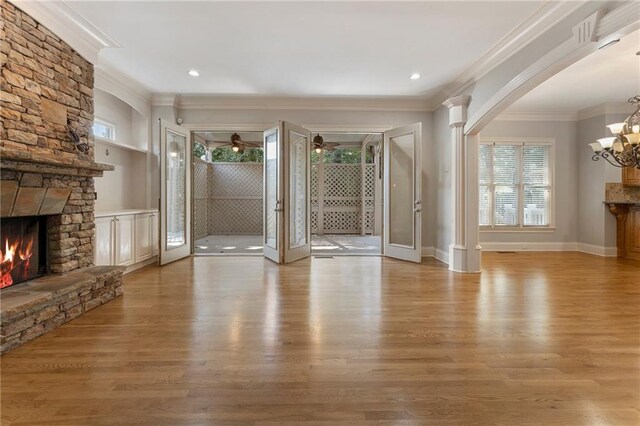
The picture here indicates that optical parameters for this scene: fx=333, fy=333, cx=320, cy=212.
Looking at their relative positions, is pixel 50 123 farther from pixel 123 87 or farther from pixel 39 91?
pixel 123 87

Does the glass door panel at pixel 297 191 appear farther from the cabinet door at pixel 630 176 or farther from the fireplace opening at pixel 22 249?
the cabinet door at pixel 630 176

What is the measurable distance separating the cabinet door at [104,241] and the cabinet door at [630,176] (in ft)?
26.3

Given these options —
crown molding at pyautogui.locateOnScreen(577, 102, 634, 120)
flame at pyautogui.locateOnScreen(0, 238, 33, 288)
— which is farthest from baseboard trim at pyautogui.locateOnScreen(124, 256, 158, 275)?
crown molding at pyautogui.locateOnScreen(577, 102, 634, 120)

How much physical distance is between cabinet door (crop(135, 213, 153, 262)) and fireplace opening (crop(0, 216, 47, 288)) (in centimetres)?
164

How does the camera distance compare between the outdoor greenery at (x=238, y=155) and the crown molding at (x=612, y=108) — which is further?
the outdoor greenery at (x=238, y=155)

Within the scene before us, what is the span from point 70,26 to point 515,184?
7.27 m

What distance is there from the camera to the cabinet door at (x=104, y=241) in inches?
151

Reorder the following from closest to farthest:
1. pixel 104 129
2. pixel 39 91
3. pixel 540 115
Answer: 1. pixel 39 91
2. pixel 104 129
3. pixel 540 115

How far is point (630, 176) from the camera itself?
5.70 metres

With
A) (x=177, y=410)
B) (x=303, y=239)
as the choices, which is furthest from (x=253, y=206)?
(x=177, y=410)

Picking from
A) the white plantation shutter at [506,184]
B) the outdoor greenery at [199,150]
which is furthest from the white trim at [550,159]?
the outdoor greenery at [199,150]

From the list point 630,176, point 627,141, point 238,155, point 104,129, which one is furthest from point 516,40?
point 238,155

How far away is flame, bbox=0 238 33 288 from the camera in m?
2.60

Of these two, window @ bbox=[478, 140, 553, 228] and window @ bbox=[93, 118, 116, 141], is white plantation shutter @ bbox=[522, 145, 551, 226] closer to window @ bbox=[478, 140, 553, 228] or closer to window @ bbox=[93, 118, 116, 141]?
window @ bbox=[478, 140, 553, 228]
